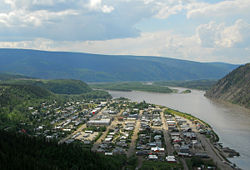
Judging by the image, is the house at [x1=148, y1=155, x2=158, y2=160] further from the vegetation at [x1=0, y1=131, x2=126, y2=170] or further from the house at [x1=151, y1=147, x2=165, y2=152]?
the vegetation at [x1=0, y1=131, x2=126, y2=170]

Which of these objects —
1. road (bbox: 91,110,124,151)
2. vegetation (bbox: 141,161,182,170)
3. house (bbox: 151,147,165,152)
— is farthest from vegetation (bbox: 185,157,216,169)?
road (bbox: 91,110,124,151)

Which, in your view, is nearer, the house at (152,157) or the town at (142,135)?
the house at (152,157)

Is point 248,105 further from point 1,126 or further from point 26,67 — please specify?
point 26,67

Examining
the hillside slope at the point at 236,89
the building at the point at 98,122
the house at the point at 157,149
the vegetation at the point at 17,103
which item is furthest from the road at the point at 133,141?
the hillside slope at the point at 236,89

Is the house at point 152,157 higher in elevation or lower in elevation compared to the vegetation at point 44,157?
lower

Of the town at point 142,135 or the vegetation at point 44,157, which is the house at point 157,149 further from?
the vegetation at point 44,157

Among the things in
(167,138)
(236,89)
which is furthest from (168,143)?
(236,89)

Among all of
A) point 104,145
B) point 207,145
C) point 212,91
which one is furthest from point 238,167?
point 212,91
